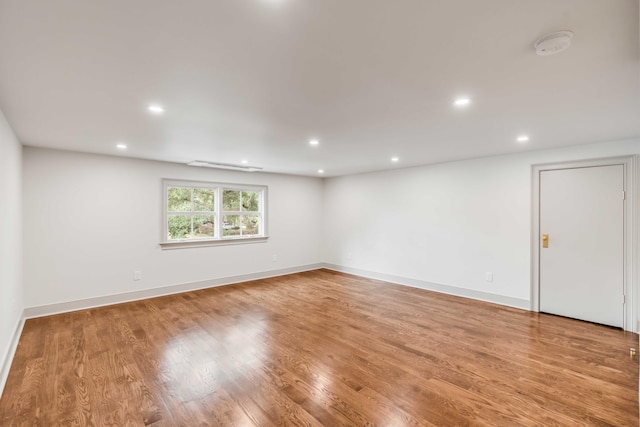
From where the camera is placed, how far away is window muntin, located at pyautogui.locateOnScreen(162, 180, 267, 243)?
5176 mm

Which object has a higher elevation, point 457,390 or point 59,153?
point 59,153

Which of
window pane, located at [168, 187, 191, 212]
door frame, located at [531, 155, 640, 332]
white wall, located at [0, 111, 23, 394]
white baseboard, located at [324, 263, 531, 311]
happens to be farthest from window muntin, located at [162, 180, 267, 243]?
door frame, located at [531, 155, 640, 332]

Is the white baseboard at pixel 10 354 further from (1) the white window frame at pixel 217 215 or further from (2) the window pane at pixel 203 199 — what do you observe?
(2) the window pane at pixel 203 199

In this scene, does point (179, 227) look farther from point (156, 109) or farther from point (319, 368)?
point (319, 368)

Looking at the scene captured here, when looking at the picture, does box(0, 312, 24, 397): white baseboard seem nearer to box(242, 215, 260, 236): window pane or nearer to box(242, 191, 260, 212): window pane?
box(242, 215, 260, 236): window pane

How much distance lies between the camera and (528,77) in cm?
186

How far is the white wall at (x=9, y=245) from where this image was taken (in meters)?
2.47

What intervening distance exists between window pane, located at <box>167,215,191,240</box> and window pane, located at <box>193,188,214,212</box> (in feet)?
0.90

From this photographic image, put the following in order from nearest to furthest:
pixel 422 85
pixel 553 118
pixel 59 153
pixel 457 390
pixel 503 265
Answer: pixel 422 85 → pixel 457 390 → pixel 553 118 → pixel 59 153 → pixel 503 265

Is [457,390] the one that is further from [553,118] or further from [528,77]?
[553,118]

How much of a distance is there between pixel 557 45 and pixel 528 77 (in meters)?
0.43

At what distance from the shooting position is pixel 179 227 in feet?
17.2

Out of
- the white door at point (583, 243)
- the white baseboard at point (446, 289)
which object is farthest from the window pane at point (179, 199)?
the white door at point (583, 243)

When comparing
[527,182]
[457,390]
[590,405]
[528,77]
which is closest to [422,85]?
[528,77]
